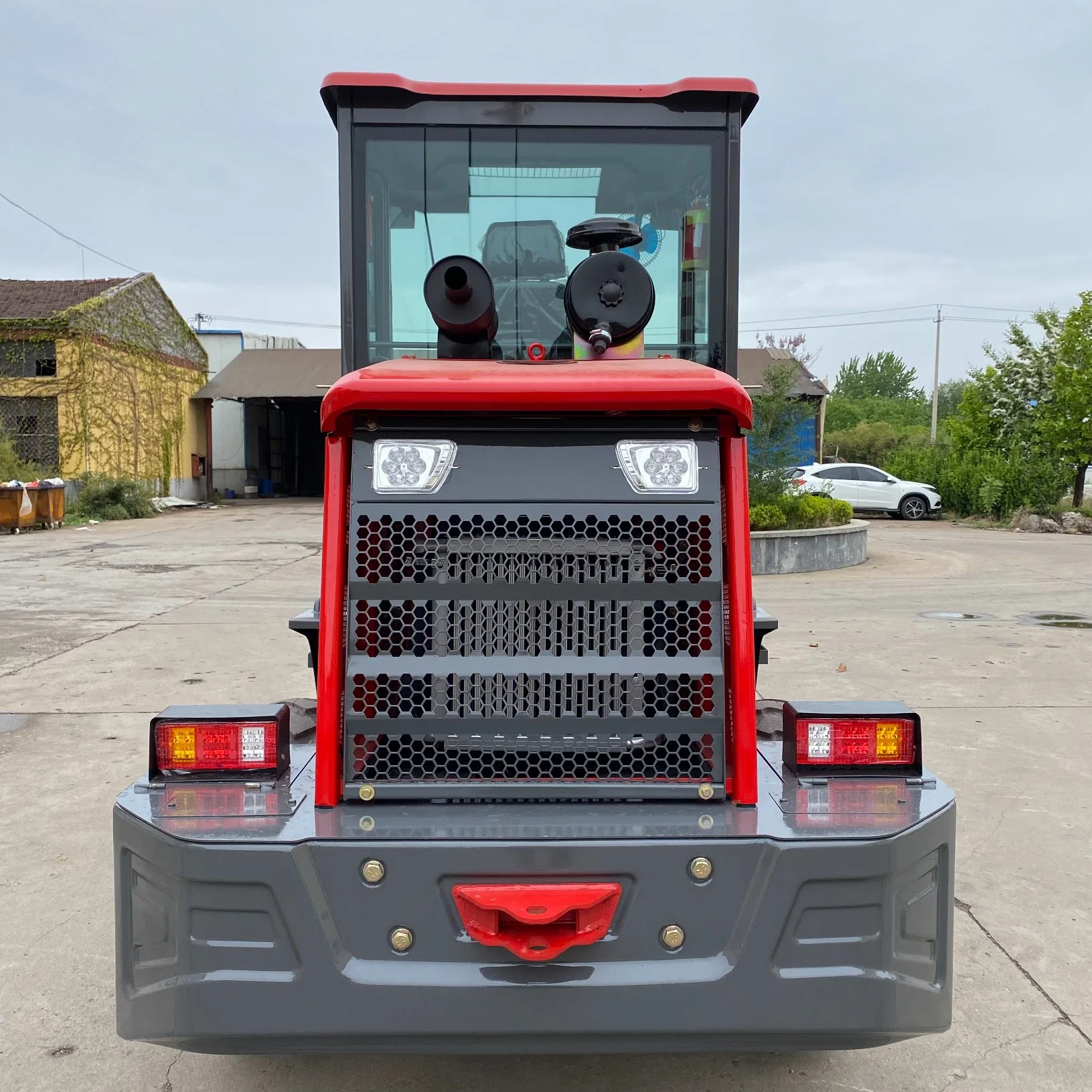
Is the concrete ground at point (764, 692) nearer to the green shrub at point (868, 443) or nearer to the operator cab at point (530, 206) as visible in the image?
the operator cab at point (530, 206)

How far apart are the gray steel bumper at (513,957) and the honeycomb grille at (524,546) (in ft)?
2.03

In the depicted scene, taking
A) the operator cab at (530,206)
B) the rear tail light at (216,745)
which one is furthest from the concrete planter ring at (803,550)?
the rear tail light at (216,745)

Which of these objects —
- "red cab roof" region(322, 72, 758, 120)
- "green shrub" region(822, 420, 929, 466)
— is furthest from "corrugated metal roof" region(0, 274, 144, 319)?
"green shrub" region(822, 420, 929, 466)

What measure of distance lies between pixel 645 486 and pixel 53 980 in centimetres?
254

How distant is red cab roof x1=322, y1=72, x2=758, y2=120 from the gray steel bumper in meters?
2.26

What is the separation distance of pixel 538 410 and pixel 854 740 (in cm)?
117

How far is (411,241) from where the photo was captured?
10.7 feet

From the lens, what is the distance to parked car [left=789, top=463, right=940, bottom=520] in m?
26.2

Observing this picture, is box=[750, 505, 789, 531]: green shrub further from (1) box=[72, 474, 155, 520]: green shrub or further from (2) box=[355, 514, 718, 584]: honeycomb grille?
(1) box=[72, 474, 155, 520]: green shrub

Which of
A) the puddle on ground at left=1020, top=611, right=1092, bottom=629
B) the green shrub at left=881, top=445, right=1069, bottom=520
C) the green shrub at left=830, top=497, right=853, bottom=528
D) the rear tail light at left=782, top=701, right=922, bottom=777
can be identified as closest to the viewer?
the rear tail light at left=782, top=701, right=922, bottom=777

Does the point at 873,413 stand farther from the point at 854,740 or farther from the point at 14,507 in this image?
the point at 854,740

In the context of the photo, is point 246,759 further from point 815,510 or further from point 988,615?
point 815,510

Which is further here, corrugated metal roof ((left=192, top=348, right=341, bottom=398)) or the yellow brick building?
corrugated metal roof ((left=192, top=348, right=341, bottom=398))

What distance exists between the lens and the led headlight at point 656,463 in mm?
2438
